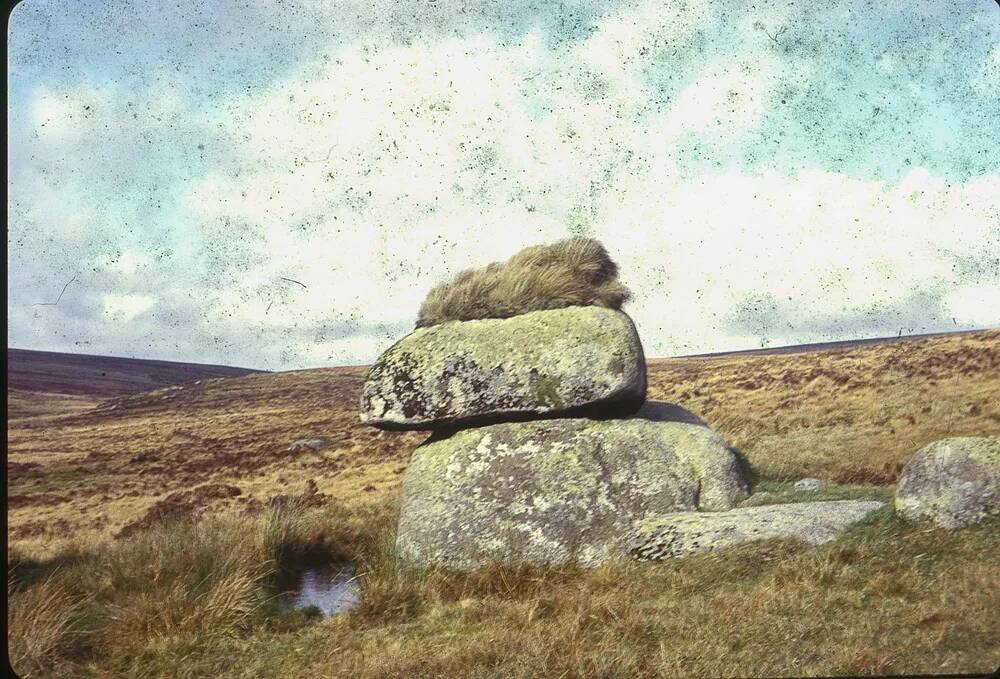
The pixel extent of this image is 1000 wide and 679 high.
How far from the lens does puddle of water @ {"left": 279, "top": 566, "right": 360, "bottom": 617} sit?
386 inches

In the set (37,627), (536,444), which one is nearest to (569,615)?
(536,444)

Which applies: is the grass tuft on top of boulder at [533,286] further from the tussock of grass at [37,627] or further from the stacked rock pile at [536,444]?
the tussock of grass at [37,627]

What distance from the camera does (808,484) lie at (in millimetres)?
12039

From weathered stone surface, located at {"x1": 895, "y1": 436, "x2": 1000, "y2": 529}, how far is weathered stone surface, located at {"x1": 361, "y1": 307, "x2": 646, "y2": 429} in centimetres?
373

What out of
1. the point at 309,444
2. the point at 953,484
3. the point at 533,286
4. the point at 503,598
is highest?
the point at 533,286

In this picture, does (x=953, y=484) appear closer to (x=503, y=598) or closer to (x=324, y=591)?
(x=503, y=598)

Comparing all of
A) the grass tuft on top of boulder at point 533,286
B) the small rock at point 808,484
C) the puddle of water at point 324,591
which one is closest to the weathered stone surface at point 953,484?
the small rock at point 808,484

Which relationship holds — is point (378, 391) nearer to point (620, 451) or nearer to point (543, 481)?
point (543, 481)

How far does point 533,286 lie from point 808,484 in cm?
525

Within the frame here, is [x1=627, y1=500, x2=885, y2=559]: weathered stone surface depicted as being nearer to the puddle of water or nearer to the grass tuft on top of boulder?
the grass tuft on top of boulder

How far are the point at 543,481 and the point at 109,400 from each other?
19.2 m

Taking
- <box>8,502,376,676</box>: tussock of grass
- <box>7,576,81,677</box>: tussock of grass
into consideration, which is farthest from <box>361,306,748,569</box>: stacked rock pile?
<box>7,576,81,677</box>: tussock of grass

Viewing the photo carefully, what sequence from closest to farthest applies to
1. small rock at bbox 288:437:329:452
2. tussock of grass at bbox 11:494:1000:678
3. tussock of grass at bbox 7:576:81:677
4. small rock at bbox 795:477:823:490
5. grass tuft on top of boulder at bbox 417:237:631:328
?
tussock of grass at bbox 11:494:1000:678 < tussock of grass at bbox 7:576:81:677 < small rock at bbox 795:477:823:490 < grass tuft on top of boulder at bbox 417:237:631:328 < small rock at bbox 288:437:329:452

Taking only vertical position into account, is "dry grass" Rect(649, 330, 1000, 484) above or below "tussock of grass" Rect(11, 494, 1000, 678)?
above
